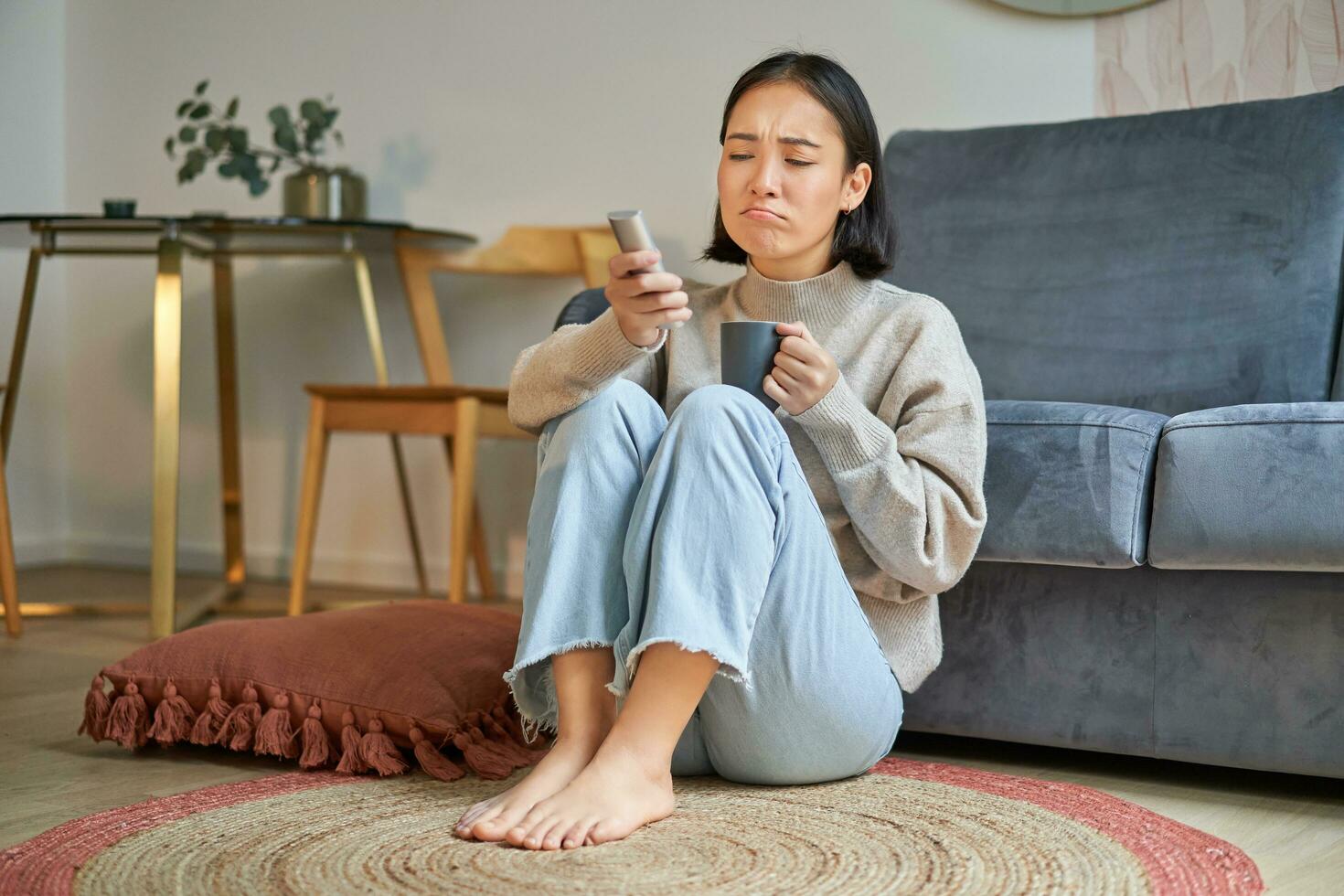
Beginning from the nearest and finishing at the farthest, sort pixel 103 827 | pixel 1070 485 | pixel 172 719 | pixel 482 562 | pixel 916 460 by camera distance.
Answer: pixel 103 827 → pixel 916 460 → pixel 1070 485 → pixel 172 719 → pixel 482 562

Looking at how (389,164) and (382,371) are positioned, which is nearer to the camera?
(382,371)

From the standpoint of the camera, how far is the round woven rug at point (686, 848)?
1111 millimetres

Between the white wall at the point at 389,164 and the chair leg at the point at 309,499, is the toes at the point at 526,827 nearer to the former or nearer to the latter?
the chair leg at the point at 309,499

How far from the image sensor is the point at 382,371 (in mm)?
3004

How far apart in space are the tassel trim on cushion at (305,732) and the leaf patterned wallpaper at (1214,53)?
1575 mm

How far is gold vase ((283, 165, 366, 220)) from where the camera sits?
9.63 ft

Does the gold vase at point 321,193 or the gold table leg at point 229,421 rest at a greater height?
the gold vase at point 321,193

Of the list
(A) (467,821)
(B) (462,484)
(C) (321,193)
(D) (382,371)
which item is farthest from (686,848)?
(C) (321,193)

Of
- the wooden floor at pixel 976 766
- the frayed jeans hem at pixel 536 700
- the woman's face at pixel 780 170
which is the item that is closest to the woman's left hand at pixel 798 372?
the woman's face at pixel 780 170

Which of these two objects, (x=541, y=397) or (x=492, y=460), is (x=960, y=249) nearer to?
(x=541, y=397)

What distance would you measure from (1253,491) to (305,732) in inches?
41.2

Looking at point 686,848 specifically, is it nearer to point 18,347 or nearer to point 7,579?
point 7,579

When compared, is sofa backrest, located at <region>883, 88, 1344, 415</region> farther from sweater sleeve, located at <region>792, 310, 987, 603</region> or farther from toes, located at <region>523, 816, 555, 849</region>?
toes, located at <region>523, 816, 555, 849</region>

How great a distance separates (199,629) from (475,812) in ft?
2.04
